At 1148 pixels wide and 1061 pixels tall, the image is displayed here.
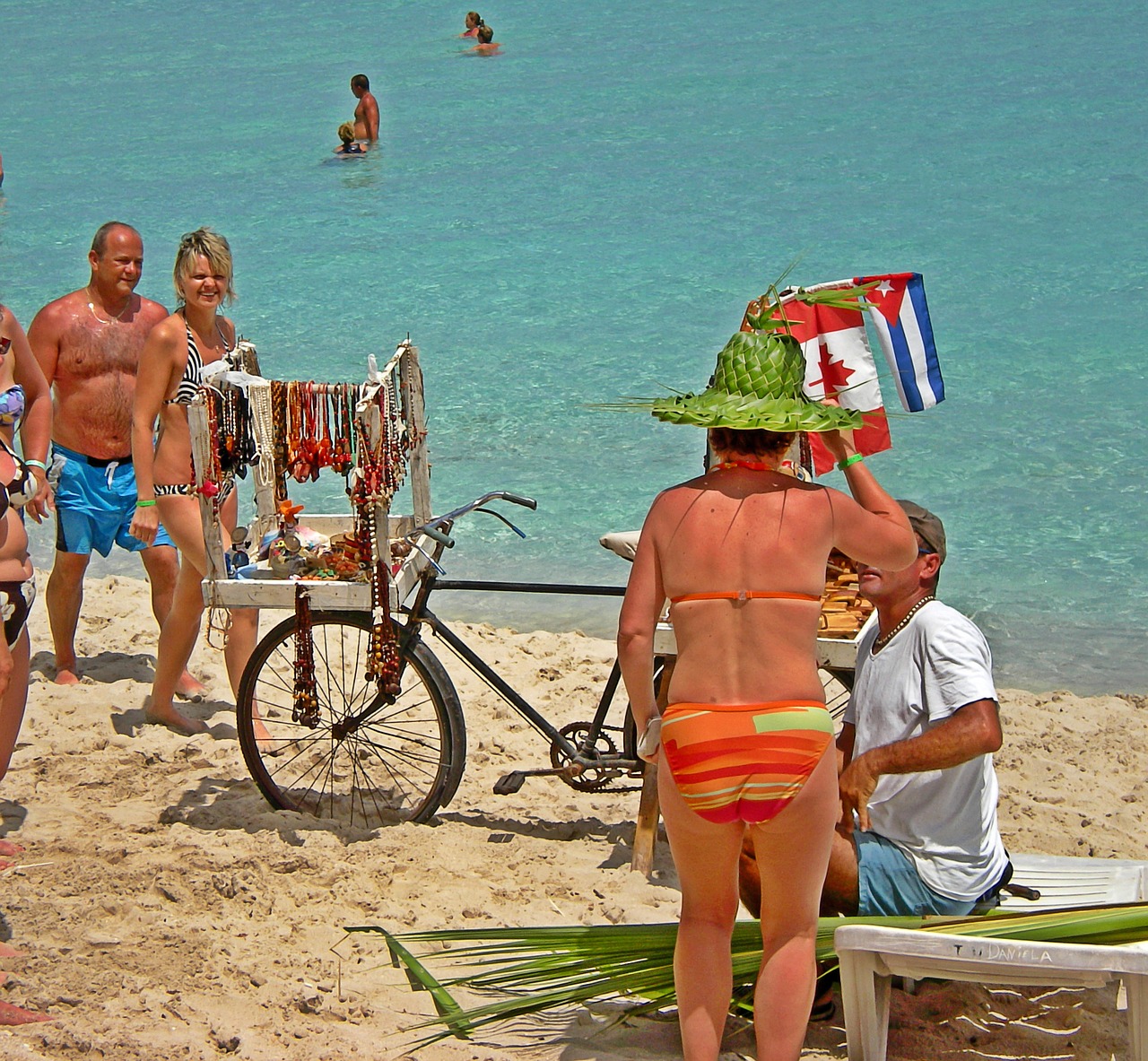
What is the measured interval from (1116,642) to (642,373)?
5.64 m

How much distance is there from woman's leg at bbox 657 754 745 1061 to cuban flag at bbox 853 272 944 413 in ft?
5.45

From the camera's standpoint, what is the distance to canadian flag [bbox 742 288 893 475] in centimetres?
408

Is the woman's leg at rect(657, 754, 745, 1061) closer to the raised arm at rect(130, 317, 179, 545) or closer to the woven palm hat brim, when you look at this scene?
the woven palm hat brim

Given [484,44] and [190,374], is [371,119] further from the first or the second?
[190,374]

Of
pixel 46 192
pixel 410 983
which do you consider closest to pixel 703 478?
pixel 410 983

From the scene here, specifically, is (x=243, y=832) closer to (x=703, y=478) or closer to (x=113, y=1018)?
(x=113, y=1018)

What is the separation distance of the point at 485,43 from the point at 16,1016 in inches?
1000

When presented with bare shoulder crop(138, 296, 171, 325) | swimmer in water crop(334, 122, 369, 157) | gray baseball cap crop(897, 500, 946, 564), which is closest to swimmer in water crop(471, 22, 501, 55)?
swimmer in water crop(334, 122, 369, 157)

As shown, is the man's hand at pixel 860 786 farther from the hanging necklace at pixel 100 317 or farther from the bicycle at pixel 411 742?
the hanging necklace at pixel 100 317

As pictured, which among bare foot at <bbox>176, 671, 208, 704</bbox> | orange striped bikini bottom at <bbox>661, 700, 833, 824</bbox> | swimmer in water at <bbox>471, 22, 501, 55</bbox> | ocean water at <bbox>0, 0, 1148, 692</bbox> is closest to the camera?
orange striped bikini bottom at <bbox>661, 700, 833, 824</bbox>

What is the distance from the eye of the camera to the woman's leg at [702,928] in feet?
10.2

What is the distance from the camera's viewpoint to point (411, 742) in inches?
217

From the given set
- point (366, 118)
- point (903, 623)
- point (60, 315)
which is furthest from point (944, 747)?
point (366, 118)

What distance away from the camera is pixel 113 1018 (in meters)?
3.53
